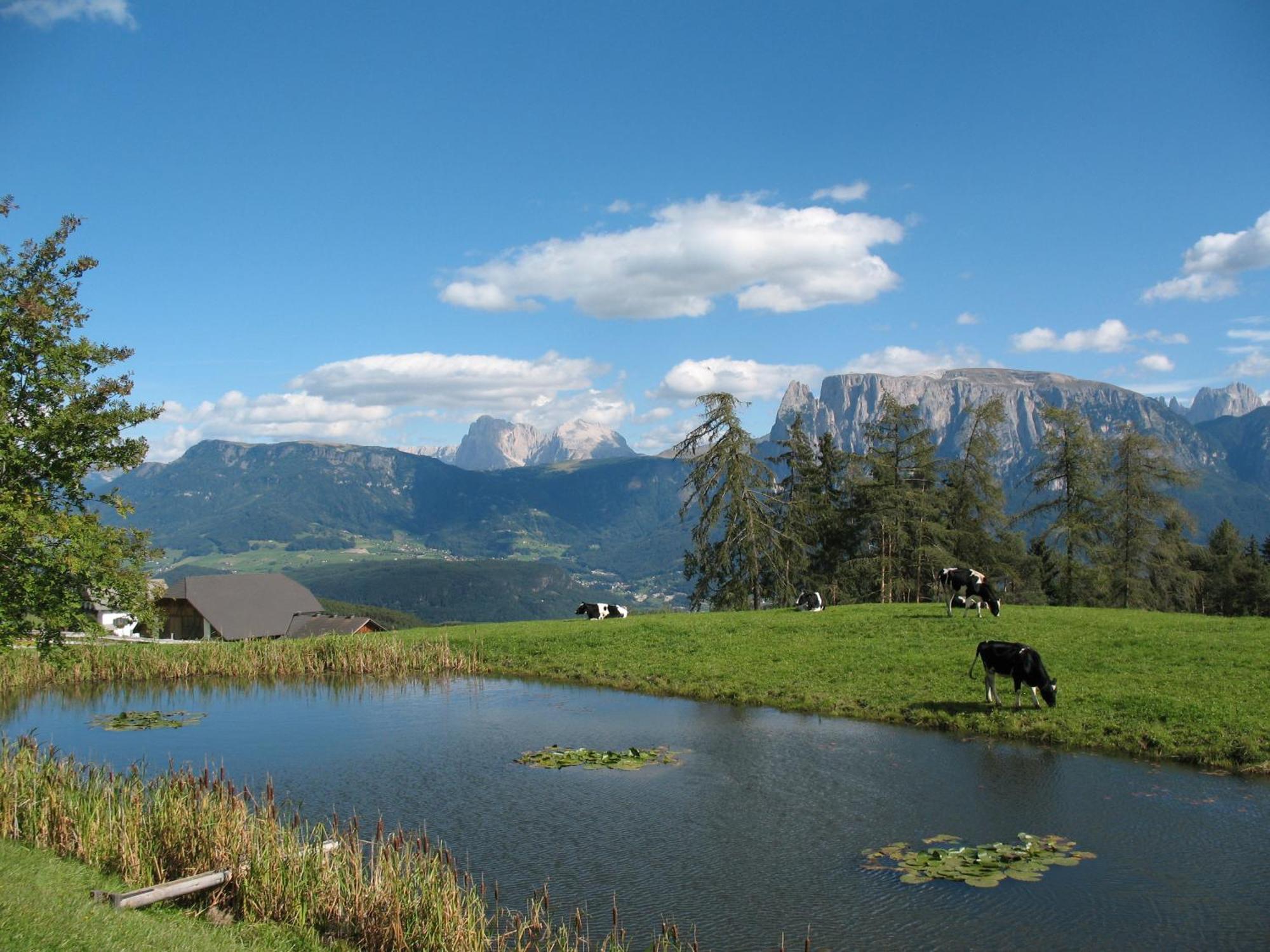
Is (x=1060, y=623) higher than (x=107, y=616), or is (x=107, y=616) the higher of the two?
(x=1060, y=623)

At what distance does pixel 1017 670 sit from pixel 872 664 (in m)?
6.91

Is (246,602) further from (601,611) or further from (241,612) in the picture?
(601,611)

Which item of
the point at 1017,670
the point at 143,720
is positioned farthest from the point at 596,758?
the point at 143,720

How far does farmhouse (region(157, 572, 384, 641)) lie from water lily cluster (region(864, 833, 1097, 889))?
54.5m

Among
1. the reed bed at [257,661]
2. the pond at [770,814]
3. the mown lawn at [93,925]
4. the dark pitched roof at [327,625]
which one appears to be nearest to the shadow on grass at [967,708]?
the pond at [770,814]

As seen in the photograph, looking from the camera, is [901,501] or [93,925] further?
[901,501]

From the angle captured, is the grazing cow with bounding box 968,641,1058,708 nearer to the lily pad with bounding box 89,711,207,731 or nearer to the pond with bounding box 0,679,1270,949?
the pond with bounding box 0,679,1270,949

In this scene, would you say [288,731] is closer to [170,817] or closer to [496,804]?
[496,804]

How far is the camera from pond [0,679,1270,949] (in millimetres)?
13250

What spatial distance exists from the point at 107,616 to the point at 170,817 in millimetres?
→ 76562

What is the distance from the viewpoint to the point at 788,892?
14273mm

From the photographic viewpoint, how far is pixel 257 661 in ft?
145

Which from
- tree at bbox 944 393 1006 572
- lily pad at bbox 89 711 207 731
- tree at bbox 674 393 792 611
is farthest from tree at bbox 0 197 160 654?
tree at bbox 944 393 1006 572

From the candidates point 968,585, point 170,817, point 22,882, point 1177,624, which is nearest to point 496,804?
point 170,817
